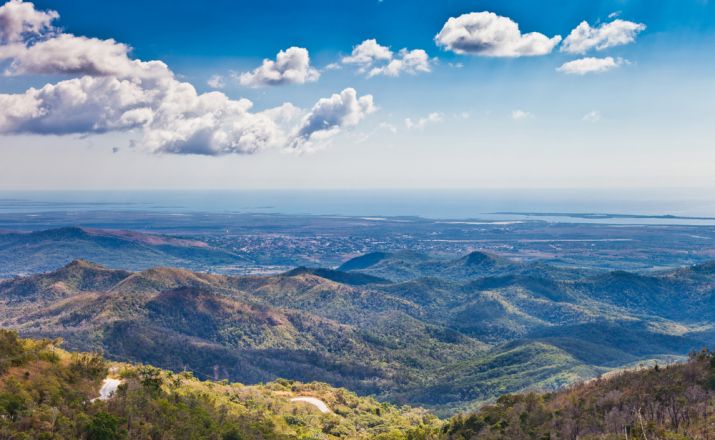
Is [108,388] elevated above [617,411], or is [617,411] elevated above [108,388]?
[617,411]

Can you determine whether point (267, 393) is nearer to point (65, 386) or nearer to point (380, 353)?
point (65, 386)

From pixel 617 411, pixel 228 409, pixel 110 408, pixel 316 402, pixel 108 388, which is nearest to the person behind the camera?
pixel 110 408

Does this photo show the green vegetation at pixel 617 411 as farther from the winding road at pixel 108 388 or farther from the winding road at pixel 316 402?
the winding road at pixel 108 388

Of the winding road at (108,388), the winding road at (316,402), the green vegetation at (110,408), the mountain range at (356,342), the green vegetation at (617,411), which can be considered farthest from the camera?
the mountain range at (356,342)

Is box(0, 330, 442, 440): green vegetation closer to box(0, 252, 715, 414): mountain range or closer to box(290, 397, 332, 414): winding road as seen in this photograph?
box(290, 397, 332, 414): winding road

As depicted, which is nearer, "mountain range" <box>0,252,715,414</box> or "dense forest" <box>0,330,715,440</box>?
"dense forest" <box>0,330,715,440</box>

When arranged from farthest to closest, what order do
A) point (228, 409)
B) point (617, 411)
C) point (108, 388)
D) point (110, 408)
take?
point (228, 409) → point (108, 388) → point (617, 411) → point (110, 408)

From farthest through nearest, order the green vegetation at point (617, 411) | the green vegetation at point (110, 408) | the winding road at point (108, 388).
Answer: the winding road at point (108, 388)
the green vegetation at point (617, 411)
the green vegetation at point (110, 408)

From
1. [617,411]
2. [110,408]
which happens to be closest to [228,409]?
[110,408]

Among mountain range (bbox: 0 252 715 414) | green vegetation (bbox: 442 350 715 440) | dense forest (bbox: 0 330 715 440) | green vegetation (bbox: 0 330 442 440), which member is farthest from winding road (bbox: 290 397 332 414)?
mountain range (bbox: 0 252 715 414)

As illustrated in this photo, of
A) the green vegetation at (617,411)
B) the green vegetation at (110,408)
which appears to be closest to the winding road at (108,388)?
the green vegetation at (110,408)

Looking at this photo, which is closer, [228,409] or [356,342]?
[228,409]

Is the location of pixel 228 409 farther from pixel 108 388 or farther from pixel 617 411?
pixel 617 411
